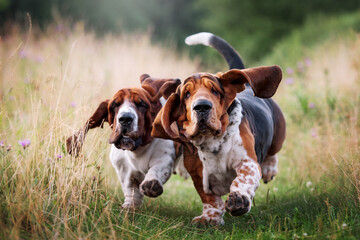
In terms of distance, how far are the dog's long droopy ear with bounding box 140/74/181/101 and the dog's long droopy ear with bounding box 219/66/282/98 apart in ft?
2.26

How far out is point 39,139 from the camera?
3627 millimetres

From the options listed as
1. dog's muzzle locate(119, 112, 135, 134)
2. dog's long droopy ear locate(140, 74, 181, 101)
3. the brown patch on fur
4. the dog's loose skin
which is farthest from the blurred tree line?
the dog's loose skin

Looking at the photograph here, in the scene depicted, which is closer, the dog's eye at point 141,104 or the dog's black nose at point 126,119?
the dog's black nose at point 126,119

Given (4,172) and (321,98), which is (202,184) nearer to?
(4,172)

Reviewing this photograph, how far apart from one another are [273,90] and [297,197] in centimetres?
141

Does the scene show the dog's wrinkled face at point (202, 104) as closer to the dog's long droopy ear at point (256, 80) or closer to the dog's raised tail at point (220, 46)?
the dog's long droopy ear at point (256, 80)

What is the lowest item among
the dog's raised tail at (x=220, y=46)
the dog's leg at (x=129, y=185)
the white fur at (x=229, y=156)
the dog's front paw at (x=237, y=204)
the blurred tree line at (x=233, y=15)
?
the dog's leg at (x=129, y=185)

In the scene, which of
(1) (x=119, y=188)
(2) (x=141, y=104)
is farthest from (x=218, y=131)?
(1) (x=119, y=188)

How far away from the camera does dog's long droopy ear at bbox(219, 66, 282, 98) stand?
3.17m

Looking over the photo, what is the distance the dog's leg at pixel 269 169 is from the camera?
14.8ft

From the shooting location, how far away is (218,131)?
3.02 metres

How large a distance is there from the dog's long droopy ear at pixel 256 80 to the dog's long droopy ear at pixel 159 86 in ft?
2.26

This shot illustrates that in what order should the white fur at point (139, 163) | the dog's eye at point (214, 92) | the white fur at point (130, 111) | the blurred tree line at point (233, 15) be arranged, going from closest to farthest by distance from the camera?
the dog's eye at point (214, 92) → the white fur at point (130, 111) → the white fur at point (139, 163) → the blurred tree line at point (233, 15)

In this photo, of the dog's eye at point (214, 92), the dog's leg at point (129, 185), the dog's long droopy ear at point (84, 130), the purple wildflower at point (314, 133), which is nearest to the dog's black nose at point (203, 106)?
the dog's eye at point (214, 92)
